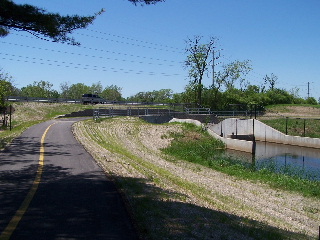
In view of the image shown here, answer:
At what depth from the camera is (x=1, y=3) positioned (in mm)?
11273

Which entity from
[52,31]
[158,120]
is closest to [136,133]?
[158,120]

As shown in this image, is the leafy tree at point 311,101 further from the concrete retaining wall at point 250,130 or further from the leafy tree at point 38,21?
the leafy tree at point 38,21

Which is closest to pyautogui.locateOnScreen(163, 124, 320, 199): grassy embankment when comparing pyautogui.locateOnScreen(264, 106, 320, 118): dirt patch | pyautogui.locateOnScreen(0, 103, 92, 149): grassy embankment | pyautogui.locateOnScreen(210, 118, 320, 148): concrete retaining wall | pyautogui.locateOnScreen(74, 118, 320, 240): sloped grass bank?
pyautogui.locateOnScreen(74, 118, 320, 240): sloped grass bank

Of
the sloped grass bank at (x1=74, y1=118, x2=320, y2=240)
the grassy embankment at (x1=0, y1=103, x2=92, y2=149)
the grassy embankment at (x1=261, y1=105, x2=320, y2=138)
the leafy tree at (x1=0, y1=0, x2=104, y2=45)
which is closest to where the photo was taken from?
the sloped grass bank at (x1=74, y1=118, x2=320, y2=240)

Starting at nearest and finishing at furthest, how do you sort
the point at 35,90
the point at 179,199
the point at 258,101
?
the point at 179,199
the point at 258,101
the point at 35,90

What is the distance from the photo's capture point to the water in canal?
2378cm

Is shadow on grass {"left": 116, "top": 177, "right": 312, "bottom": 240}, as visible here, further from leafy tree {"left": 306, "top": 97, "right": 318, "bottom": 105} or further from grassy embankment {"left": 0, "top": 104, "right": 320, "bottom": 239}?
leafy tree {"left": 306, "top": 97, "right": 318, "bottom": 105}

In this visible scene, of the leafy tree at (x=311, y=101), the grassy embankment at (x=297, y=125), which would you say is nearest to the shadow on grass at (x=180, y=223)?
the grassy embankment at (x=297, y=125)

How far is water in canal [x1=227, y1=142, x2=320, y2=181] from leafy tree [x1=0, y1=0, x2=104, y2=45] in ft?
53.9

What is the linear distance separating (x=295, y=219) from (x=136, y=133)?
24603 millimetres

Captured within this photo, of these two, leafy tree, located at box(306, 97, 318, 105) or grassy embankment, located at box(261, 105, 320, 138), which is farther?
leafy tree, located at box(306, 97, 318, 105)

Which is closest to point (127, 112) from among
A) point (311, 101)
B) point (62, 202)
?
point (62, 202)

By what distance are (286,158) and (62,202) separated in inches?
1107

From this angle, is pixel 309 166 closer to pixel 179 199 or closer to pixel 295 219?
pixel 295 219
